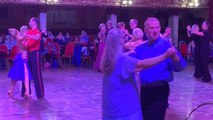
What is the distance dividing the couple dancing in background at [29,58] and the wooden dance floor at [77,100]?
415mm

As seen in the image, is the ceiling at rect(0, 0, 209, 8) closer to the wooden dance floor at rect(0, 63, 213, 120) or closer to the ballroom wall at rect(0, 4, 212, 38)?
the ballroom wall at rect(0, 4, 212, 38)

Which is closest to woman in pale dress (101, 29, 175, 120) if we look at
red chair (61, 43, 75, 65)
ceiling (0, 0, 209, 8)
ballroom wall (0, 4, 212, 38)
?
red chair (61, 43, 75, 65)

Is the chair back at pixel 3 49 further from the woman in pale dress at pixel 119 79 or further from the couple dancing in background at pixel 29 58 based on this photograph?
the woman in pale dress at pixel 119 79

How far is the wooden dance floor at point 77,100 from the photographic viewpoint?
779 cm

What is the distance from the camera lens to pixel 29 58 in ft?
30.4

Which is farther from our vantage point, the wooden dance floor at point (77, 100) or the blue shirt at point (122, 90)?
the wooden dance floor at point (77, 100)

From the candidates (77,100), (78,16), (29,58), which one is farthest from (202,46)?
(78,16)

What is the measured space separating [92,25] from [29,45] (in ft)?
46.5

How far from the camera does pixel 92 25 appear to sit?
23250 millimetres

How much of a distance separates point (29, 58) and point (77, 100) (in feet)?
4.21

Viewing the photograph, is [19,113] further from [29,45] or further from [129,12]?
[129,12]

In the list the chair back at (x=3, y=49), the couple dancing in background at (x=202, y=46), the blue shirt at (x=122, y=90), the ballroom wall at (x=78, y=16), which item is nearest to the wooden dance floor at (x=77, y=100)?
the couple dancing in background at (x=202, y=46)

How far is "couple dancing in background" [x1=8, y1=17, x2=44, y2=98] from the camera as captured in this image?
9.14 m

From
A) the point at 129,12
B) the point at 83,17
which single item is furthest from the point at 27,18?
the point at 129,12
